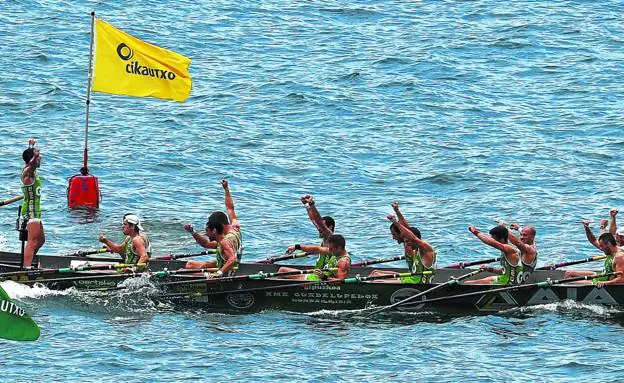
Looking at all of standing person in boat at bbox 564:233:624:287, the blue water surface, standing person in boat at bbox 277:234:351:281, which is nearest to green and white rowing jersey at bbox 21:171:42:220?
the blue water surface

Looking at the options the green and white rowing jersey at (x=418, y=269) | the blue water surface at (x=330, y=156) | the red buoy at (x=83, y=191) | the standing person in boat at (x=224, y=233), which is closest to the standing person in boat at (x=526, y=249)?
the blue water surface at (x=330, y=156)

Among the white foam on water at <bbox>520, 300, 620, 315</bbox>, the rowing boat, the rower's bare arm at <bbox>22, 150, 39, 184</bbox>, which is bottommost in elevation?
the white foam on water at <bbox>520, 300, 620, 315</bbox>

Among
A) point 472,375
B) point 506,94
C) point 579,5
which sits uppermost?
point 579,5

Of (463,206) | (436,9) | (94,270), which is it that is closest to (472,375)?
(94,270)

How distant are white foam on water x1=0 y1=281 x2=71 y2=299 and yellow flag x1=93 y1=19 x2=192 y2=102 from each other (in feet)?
26.4

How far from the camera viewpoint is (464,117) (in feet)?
169

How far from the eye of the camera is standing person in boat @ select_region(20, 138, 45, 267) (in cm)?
3425

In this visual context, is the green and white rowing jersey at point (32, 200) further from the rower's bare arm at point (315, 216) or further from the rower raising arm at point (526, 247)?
the rower raising arm at point (526, 247)

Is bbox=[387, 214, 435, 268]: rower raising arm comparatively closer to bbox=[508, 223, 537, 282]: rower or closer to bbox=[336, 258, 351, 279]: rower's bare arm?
bbox=[336, 258, 351, 279]: rower's bare arm

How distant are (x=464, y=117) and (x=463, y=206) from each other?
919 centimetres

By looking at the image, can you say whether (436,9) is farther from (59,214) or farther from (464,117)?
(59,214)

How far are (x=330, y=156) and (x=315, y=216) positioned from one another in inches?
575

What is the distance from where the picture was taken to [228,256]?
32906 millimetres

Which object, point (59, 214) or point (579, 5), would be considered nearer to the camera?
point (59, 214)
